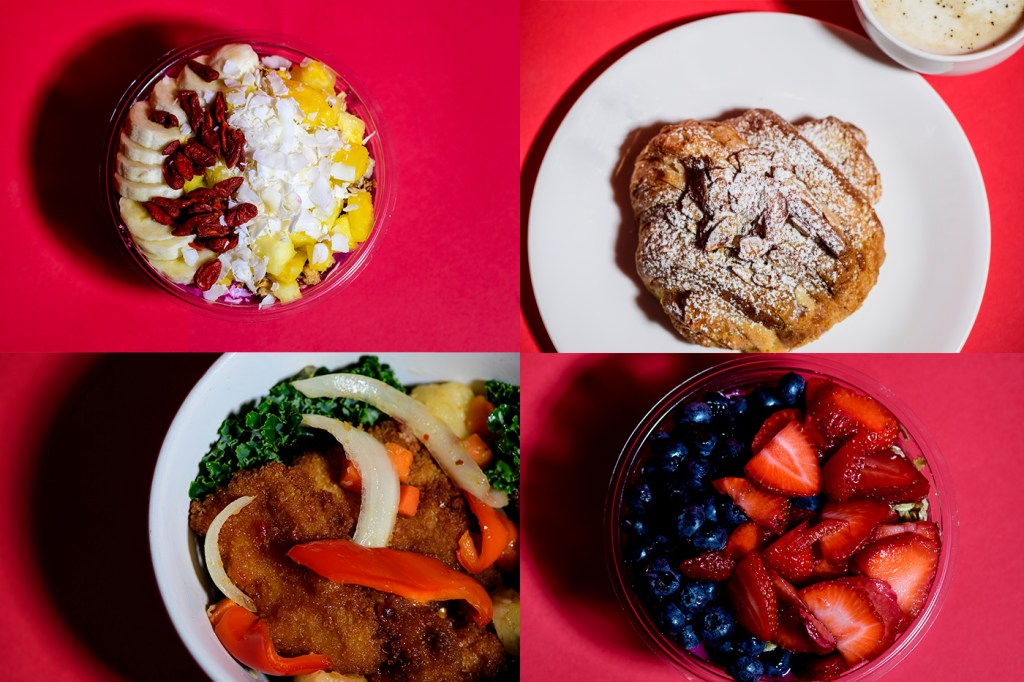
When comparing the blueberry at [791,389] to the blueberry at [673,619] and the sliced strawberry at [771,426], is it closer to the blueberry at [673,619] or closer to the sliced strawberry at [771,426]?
the sliced strawberry at [771,426]

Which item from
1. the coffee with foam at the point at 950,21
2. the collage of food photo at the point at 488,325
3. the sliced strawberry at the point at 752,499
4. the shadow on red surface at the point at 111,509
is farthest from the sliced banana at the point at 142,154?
the coffee with foam at the point at 950,21

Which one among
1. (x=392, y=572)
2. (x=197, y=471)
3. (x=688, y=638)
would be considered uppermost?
(x=197, y=471)

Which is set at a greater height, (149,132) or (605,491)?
(149,132)

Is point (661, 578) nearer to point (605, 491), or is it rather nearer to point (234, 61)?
point (605, 491)

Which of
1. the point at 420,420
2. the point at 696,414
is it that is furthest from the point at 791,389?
the point at 420,420

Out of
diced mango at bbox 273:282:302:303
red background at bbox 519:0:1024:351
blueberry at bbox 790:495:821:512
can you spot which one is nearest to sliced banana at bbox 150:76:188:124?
diced mango at bbox 273:282:302:303

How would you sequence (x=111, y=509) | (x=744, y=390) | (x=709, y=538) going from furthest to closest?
1. (x=111, y=509)
2. (x=744, y=390)
3. (x=709, y=538)

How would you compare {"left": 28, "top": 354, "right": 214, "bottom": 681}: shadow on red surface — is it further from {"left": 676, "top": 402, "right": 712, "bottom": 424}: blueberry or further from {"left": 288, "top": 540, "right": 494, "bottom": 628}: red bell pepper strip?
{"left": 676, "top": 402, "right": 712, "bottom": 424}: blueberry

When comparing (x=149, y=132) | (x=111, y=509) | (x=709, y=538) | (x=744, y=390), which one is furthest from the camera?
(x=111, y=509)
